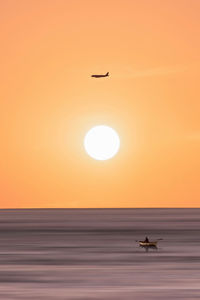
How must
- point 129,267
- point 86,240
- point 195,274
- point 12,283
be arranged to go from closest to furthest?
A: 1. point 12,283
2. point 195,274
3. point 129,267
4. point 86,240

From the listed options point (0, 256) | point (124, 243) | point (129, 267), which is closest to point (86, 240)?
point (124, 243)

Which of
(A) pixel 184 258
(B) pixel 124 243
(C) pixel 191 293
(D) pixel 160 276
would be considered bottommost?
(C) pixel 191 293

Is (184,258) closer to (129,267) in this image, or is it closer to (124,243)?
(129,267)

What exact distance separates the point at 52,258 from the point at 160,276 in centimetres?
1693

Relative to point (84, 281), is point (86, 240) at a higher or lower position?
higher

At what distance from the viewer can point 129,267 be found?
6250 centimetres

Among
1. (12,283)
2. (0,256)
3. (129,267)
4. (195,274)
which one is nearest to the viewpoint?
(12,283)

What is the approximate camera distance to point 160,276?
56.3m

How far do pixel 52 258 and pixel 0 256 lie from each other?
19.9 ft

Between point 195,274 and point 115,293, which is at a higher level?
point 195,274

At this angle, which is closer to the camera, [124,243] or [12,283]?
[12,283]

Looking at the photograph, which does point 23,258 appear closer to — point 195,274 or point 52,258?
point 52,258

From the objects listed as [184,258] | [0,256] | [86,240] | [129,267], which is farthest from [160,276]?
[86,240]

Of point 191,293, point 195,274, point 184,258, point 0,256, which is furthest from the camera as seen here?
point 0,256
